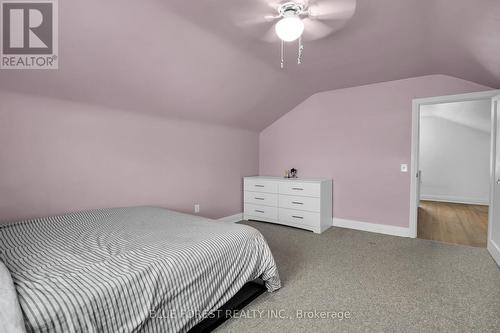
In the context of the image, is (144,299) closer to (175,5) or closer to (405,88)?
(175,5)

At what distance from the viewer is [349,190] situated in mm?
3828

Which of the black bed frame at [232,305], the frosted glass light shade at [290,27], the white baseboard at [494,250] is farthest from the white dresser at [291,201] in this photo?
the frosted glass light shade at [290,27]

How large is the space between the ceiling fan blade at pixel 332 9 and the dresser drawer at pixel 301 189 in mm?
2134

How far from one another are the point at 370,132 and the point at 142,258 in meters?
3.44

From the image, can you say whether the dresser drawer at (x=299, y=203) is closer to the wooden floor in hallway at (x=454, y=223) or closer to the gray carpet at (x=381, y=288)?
the gray carpet at (x=381, y=288)

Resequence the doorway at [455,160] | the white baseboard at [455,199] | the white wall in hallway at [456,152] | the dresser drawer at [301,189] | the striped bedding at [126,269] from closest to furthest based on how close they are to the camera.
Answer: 1. the striped bedding at [126,269]
2. the dresser drawer at [301,189]
3. the doorway at [455,160]
4. the white wall in hallway at [456,152]
5. the white baseboard at [455,199]

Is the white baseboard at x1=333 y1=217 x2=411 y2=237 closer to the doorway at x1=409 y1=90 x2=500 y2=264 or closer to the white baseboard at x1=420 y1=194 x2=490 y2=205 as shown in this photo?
the doorway at x1=409 y1=90 x2=500 y2=264

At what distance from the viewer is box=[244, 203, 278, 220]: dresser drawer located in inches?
156

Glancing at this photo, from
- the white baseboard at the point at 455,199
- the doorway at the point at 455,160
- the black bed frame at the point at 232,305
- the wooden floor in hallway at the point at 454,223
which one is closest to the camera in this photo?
the black bed frame at the point at 232,305

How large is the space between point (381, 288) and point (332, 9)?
7.52 feet

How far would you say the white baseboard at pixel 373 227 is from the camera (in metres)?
3.42

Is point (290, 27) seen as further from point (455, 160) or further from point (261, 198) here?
point (455, 160)

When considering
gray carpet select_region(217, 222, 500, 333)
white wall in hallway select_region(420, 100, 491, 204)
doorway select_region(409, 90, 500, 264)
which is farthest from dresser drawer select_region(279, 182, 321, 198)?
white wall in hallway select_region(420, 100, 491, 204)

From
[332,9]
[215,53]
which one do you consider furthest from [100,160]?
[332,9]
